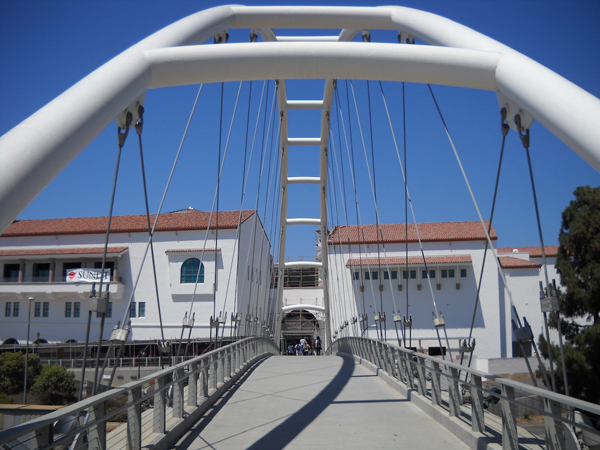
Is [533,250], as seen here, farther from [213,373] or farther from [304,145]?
[213,373]

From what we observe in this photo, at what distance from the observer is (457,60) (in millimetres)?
6629

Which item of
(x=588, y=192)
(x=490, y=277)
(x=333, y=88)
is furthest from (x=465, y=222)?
(x=333, y=88)

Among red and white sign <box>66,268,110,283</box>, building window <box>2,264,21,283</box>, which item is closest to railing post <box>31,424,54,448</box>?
red and white sign <box>66,268,110,283</box>

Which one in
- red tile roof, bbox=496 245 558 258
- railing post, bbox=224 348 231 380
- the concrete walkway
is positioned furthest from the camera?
red tile roof, bbox=496 245 558 258

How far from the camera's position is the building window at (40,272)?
44094mm

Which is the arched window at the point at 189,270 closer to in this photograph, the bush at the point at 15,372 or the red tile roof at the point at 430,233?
the red tile roof at the point at 430,233

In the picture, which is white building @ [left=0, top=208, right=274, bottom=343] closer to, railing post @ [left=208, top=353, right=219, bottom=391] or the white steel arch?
railing post @ [left=208, top=353, right=219, bottom=391]

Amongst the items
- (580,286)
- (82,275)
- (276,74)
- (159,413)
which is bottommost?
(159,413)

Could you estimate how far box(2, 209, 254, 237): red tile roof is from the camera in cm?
4306

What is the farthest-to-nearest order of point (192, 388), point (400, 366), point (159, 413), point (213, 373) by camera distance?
1. point (400, 366)
2. point (213, 373)
3. point (192, 388)
4. point (159, 413)

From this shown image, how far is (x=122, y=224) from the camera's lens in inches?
1770

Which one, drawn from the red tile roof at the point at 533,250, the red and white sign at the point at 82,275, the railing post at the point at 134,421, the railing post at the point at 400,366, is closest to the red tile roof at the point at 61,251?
the red and white sign at the point at 82,275

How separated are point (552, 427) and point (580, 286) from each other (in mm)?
22196

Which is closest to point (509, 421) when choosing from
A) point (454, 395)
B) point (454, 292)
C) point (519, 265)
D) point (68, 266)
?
point (454, 395)
